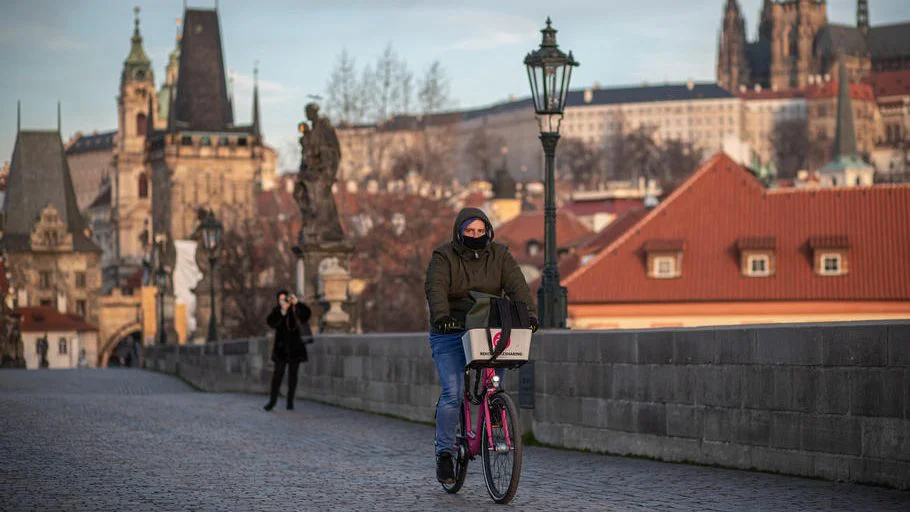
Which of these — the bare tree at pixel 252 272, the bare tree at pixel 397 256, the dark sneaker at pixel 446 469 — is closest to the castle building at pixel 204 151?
the bare tree at pixel 252 272

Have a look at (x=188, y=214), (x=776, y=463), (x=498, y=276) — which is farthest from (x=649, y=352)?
(x=188, y=214)

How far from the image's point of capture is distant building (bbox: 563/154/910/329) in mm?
66000

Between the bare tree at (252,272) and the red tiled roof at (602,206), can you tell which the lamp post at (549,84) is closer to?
the bare tree at (252,272)

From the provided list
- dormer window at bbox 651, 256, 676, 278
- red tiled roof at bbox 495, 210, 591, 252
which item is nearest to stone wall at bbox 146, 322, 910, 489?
dormer window at bbox 651, 256, 676, 278

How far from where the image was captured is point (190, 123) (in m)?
172

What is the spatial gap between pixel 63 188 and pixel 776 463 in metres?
127

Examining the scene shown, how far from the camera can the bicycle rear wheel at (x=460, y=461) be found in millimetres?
11758

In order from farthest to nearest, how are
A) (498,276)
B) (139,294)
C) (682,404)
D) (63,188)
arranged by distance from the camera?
(139,294), (63,188), (682,404), (498,276)

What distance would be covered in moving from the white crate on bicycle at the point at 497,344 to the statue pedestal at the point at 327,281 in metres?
19.6

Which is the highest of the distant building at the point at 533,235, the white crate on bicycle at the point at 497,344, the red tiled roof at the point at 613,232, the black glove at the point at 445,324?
the distant building at the point at 533,235

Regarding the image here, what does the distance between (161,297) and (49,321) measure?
8580cm

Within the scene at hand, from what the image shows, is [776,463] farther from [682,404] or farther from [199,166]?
[199,166]

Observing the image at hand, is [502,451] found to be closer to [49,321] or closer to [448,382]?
[448,382]

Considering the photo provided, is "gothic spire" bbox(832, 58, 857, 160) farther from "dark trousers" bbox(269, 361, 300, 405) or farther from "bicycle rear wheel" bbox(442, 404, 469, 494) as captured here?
"bicycle rear wheel" bbox(442, 404, 469, 494)
